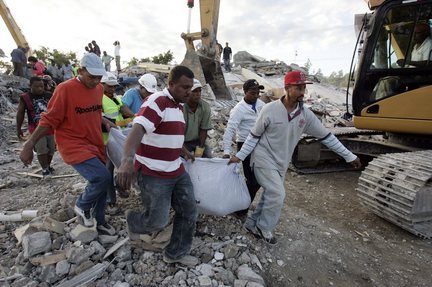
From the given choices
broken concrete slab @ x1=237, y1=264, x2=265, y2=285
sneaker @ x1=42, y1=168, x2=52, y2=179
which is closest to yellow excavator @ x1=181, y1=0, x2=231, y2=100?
sneaker @ x1=42, y1=168, x2=52, y2=179

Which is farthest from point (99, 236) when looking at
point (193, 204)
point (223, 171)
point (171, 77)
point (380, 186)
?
point (380, 186)

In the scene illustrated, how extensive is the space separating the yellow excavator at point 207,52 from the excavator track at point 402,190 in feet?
23.1

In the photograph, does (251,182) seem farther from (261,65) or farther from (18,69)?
(261,65)

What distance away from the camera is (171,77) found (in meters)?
2.37

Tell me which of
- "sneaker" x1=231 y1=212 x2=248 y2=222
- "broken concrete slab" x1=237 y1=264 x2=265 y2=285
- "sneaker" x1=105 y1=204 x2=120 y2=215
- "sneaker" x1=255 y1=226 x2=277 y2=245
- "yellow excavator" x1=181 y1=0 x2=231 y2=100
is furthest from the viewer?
"yellow excavator" x1=181 y1=0 x2=231 y2=100

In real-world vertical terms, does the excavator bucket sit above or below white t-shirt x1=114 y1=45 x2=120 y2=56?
below

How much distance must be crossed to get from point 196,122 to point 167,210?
137 centimetres

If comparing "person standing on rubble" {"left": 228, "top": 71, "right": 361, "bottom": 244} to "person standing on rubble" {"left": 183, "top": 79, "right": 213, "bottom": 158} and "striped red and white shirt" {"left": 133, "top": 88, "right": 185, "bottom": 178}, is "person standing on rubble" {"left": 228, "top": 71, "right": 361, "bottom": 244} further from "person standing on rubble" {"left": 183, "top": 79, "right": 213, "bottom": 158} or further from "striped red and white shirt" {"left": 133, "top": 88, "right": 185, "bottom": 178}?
"striped red and white shirt" {"left": 133, "top": 88, "right": 185, "bottom": 178}

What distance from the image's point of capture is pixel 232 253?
9.41 ft

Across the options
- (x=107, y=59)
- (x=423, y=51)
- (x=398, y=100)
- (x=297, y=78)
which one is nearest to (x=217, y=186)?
(x=297, y=78)

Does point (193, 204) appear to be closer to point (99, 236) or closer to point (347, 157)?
point (99, 236)

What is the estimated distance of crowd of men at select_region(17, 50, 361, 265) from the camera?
2.33m

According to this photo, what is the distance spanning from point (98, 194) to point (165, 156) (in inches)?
34.2

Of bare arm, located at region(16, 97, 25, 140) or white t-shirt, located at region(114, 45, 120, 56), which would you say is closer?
bare arm, located at region(16, 97, 25, 140)
